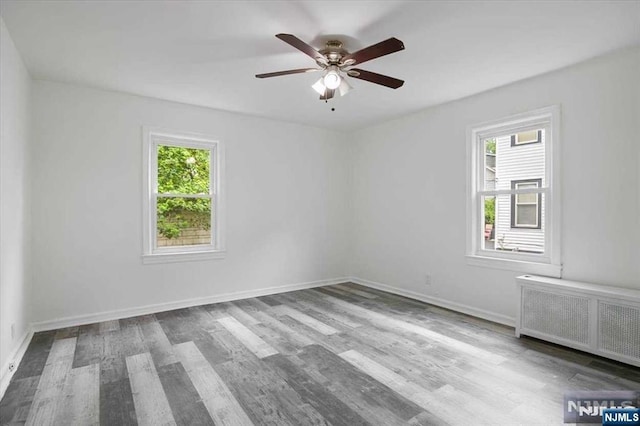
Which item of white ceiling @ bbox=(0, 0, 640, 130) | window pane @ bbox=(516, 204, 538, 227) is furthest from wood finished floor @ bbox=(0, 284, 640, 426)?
white ceiling @ bbox=(0, 0, 640, 130)

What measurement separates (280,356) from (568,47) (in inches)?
144

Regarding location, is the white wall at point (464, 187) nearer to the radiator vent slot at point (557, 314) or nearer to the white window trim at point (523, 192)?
the white window trim at point (523, 192)

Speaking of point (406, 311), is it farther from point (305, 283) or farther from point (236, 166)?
point (236, 166)

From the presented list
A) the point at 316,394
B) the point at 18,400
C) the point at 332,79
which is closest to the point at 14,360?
the point at 18,400

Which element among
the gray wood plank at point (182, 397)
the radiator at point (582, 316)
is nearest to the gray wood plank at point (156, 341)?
the gray wood plank at point (182, 397)

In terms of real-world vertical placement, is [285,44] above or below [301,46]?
above

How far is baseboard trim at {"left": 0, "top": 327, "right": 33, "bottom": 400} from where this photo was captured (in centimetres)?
250

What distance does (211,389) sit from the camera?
249 centimetres

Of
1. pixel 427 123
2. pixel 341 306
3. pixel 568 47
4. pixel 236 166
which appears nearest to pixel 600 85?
pixel 568 47

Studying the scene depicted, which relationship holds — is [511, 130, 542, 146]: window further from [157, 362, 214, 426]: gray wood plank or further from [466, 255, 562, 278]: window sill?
[157, 362, 214, 426]: gray wood plank

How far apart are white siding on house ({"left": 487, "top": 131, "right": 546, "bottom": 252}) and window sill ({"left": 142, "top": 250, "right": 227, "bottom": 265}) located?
364 cm

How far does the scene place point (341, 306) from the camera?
4.59 metres

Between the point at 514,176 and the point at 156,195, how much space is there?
4.36 m

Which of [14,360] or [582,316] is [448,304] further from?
[14,360]
